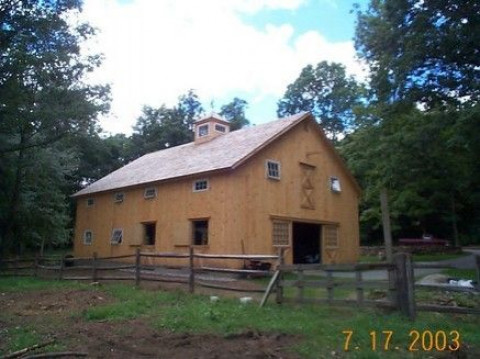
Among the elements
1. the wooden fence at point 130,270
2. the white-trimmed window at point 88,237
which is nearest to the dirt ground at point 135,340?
the wooden fence at point 130,270

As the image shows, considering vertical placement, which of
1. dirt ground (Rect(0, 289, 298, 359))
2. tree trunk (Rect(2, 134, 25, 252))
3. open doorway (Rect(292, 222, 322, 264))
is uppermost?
tree trunk (Rect(2, 134, 25, 252))

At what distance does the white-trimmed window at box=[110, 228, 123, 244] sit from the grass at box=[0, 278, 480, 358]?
13.6 m

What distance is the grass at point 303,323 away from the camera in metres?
7.12

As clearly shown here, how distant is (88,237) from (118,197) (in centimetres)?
390

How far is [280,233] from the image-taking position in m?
20.8

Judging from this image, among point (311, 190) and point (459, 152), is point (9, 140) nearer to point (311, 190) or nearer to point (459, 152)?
point (311, 190)

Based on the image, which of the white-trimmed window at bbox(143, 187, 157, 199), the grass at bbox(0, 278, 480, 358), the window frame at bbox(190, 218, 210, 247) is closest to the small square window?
the window frame at bbox(190, 218, 210, 247)

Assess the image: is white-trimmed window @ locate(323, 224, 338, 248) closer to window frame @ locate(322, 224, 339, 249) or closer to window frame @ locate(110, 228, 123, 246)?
window frame @ locate(322, 224, 339, 249)

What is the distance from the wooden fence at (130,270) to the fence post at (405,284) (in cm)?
355

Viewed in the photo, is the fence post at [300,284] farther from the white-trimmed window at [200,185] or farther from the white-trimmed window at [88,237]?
the white-trimmed window at [88,237]

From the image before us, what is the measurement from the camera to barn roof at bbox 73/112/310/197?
20.1 metres

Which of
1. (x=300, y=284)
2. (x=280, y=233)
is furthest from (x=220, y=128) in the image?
(x=300, y=284)

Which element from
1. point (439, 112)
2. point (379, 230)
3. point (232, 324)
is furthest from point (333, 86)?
point (232, 324)

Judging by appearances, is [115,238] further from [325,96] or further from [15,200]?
[325,96]
